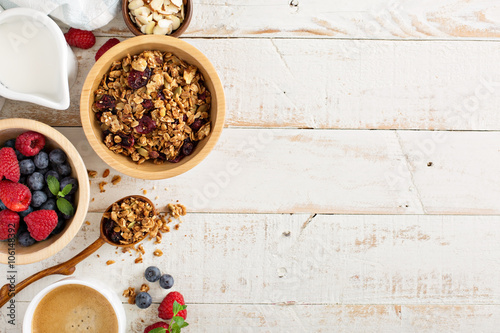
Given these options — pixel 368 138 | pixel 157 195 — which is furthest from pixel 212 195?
pixel 368 138

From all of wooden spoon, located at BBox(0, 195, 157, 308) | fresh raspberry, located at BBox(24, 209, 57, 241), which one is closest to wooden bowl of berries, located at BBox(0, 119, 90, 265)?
fresh raspberry, located at BBox(24, 209, 57, 241)

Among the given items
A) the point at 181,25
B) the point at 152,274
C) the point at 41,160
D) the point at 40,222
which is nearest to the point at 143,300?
the point at 152,274

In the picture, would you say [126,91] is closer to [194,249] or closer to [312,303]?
[194,249]

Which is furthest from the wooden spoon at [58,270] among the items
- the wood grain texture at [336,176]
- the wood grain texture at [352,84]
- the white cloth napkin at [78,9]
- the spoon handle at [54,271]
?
the white cloth napkin at [78,9]

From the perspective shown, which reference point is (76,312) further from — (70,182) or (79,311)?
(70,182)

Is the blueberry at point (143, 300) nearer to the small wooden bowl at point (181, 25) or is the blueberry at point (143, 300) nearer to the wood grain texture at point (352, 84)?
the wood grain texture at point (352, 84)

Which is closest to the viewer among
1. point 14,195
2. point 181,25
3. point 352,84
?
point 14,195
